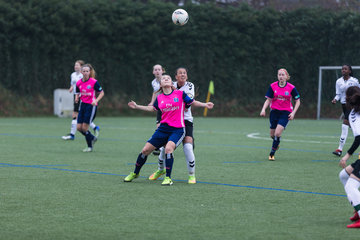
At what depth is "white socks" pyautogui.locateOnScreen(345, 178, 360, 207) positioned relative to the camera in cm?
589

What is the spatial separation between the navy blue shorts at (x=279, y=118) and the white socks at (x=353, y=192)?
6.77 meters

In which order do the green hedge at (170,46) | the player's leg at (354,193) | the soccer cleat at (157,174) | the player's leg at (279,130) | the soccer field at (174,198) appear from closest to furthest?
the soccer field at (174,198) → the player's leg at (354,193) → the soccer cleat at (157,174) → the player's leg at (279,130) → the green hedge at (170,46)

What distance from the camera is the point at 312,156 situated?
13227 mm

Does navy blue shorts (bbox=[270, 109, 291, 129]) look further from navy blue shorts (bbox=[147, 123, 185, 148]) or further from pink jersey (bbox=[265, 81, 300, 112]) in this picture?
navy blue shorts (bbox=[147, 123, 185, 148])

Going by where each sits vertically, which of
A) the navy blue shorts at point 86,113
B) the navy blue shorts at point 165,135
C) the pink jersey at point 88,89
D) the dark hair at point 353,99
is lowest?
the navy blue shorts at point 86,113

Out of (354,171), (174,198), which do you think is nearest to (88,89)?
(174,198)

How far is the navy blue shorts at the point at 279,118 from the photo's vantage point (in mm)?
12766

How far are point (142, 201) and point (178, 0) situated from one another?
31.8m

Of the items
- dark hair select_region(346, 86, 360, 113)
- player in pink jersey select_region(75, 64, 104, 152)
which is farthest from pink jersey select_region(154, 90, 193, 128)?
player in pink jersey select_region(75, 64, 104, 152)

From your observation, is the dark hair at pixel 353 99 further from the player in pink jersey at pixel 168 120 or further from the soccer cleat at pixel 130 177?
the soccer cleat at pixel 130 177

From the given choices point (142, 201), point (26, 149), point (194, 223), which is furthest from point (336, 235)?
point (26, 149)

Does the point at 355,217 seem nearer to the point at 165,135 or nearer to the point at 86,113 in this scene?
the point at 165,135

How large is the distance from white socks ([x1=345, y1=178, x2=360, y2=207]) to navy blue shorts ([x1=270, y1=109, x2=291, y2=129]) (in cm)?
677

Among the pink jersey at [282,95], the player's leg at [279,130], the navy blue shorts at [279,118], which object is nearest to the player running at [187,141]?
the player's leg at [279,130]
